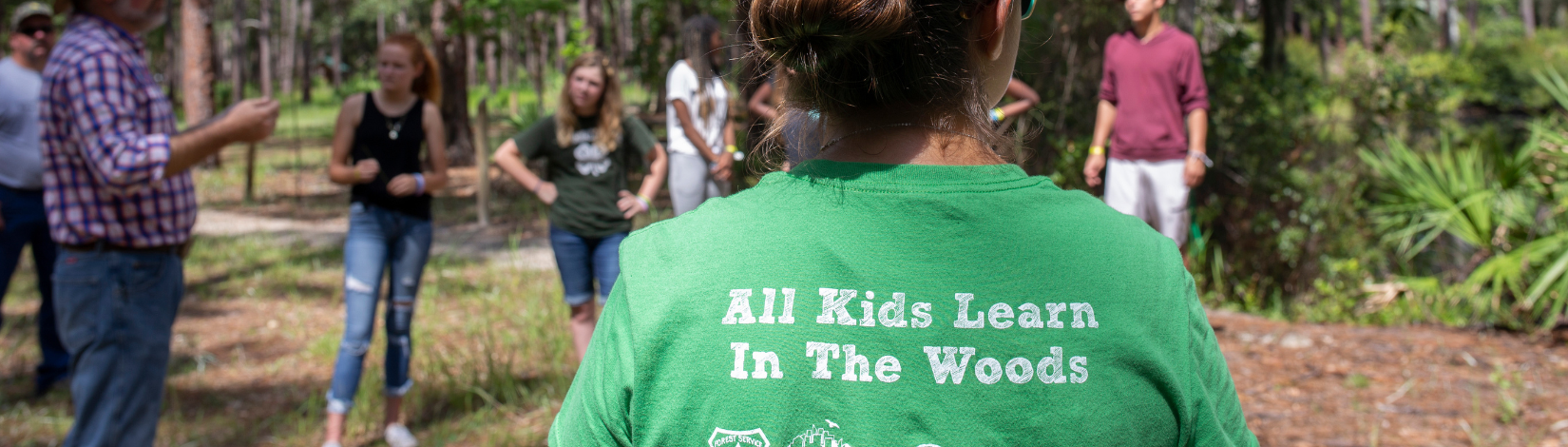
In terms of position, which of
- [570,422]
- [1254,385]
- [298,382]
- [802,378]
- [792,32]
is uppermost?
[792,32]

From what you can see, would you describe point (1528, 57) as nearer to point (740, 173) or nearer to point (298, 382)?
point (740, 173)

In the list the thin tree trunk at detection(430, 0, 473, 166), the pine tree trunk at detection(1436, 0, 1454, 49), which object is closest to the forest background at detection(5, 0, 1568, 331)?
the thin tree trunk at detection(430, 0, 473, 166)

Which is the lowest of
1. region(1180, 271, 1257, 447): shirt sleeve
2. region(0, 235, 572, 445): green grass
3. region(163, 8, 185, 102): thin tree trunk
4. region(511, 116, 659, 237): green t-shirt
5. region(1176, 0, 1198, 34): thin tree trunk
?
region(163, 8, 185, 102): thin tree trunk

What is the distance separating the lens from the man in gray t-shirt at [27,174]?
4684mm

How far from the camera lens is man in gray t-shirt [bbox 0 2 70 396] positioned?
184 inches

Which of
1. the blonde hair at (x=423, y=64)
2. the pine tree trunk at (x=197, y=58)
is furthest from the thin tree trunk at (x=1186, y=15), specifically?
the pine tree trunk at (x=197, y=58)

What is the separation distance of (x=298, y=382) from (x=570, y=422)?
4902mm

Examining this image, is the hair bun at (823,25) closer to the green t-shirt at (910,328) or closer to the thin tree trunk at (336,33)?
the green t-shirt at (910,328)

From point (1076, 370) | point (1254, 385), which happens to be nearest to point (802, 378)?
point (1076, 370)

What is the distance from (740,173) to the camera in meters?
8.79

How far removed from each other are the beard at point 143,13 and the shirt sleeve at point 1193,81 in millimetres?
4191

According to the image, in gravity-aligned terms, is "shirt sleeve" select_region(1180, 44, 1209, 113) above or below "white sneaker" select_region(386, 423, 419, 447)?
above

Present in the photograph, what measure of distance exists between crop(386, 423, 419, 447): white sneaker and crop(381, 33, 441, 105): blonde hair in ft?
4.42

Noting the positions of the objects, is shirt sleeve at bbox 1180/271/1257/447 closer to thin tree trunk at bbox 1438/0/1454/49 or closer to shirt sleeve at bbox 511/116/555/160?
shirt sleeve at bbox 511/116/555/160
